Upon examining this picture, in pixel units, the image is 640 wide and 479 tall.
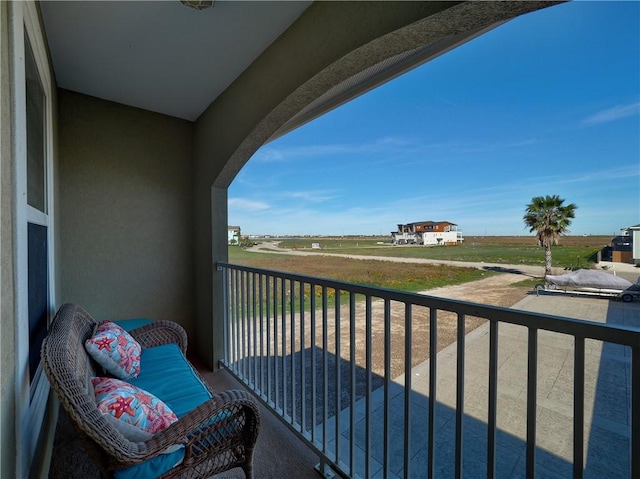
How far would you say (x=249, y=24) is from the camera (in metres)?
1.92

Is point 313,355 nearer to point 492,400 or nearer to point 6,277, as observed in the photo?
point 492,400

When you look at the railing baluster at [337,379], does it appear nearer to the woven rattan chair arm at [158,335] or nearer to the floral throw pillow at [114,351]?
the floral throw pillow at [114,351]

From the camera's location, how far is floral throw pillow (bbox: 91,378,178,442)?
1164 millimetres

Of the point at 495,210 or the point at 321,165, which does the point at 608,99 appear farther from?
the point at 321,165

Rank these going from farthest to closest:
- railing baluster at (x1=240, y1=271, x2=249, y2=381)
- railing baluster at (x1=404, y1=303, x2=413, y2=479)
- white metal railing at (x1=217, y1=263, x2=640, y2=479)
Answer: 1. railing baluster at (x1=240, y1=271, x2=249, y2=381)
2. railing baluster at (x1=404, y1=303, x2=413, y2=479)
3. white metal railing at (x1=217, y1=263, x2=640, y2=479)

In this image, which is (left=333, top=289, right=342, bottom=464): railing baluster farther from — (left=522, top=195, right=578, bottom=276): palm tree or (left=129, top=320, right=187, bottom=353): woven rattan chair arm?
(left=522, top=195, right=578, bottom=276): palm tree

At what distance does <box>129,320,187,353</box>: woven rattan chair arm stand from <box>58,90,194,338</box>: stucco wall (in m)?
0.97

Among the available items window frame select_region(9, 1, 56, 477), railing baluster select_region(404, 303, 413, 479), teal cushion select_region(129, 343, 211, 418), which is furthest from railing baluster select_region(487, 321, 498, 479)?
window frame select_region(9, 1, 56, 477)

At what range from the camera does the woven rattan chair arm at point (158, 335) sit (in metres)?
2.36

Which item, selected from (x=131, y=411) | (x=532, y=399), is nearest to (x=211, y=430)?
(x=131, y=411)

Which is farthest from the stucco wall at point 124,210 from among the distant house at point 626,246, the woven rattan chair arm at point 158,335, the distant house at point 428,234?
the distant house at point 626,246

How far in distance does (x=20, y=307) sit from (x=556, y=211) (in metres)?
3.76

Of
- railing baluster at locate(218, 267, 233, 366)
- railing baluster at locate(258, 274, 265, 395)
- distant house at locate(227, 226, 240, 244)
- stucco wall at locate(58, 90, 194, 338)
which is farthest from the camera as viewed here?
distant house at locate(227, 226, 240, 244)

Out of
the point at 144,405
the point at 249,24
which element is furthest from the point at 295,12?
the point at 144,405
